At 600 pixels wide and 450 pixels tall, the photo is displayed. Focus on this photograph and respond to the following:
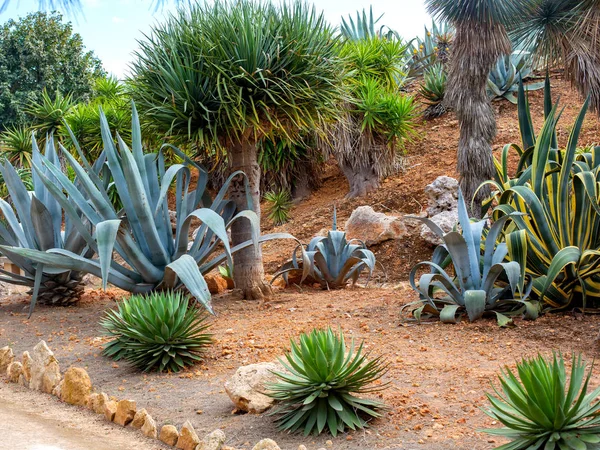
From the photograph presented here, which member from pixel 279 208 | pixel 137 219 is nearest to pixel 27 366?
pixel 137 219

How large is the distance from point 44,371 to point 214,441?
2312mm

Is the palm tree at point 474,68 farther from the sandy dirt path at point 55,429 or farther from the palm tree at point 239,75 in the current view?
the sandy dirt path at point 55,429

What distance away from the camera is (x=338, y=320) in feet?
21.4

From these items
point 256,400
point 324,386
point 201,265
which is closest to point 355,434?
point 324,386

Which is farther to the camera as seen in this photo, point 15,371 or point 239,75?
point 239,75

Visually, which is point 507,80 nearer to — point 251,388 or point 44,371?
point 44,371

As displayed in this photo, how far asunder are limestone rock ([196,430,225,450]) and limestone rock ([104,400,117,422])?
3.53 feet

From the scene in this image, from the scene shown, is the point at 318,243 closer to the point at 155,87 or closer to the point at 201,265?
the point at 201,265

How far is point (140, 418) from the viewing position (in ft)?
15.0

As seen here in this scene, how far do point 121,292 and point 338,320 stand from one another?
3.70 meters

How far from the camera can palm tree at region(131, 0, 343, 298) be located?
7.41m

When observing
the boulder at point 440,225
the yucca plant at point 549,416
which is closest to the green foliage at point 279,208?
the boulder at point 440,225

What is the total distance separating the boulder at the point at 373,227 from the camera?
11.0 metres

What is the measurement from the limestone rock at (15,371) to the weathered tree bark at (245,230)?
2.78 m
